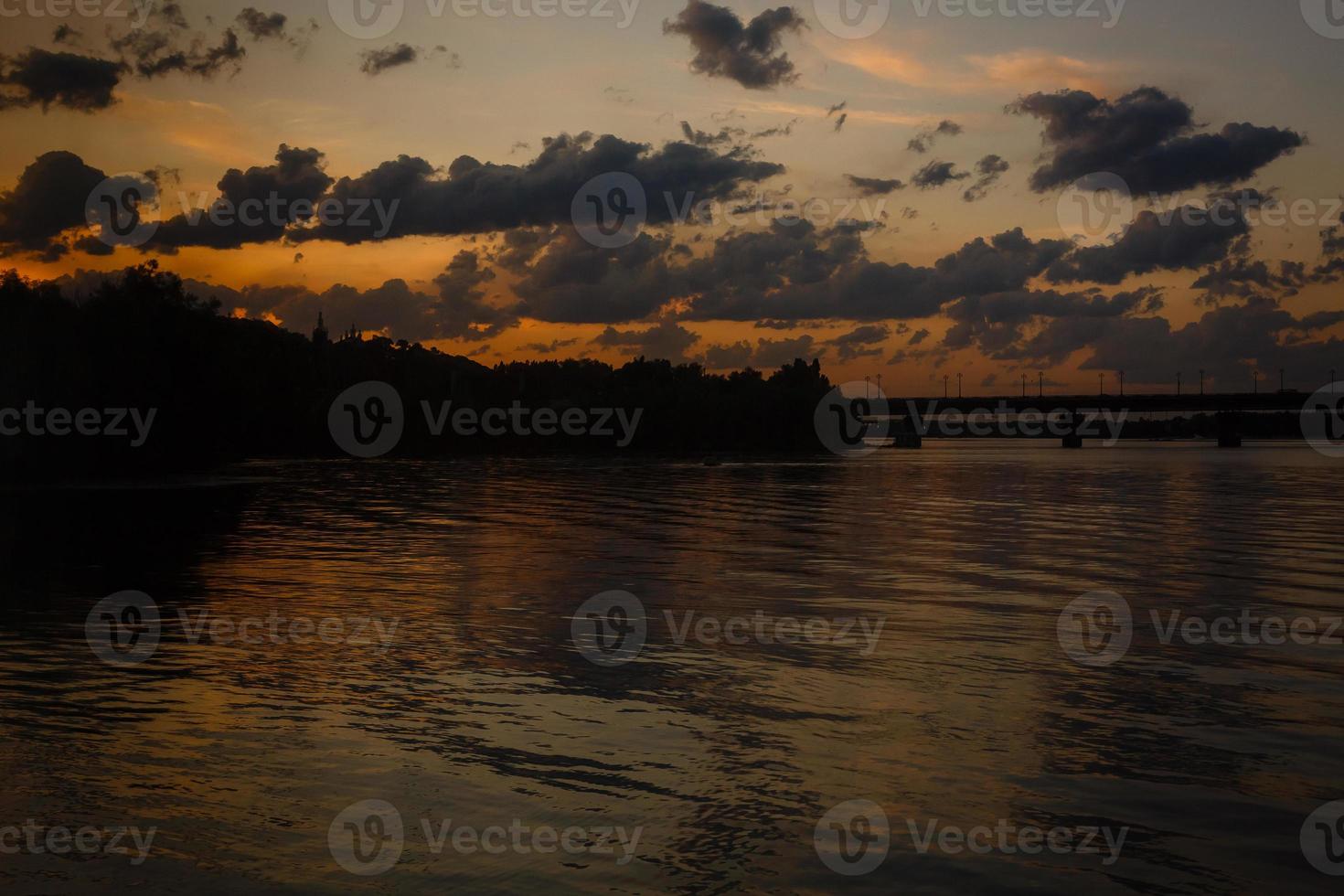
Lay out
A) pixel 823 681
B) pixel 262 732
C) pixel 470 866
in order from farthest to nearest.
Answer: pixel 823 681 < pixel 262 732 < pixel 470 866

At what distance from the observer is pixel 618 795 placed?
578 inches

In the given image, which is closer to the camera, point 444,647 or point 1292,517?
point 444,647

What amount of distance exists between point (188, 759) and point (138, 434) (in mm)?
105266

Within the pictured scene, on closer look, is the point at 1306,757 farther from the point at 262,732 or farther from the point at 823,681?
the point at 262,732

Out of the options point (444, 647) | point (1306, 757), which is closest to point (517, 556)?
point (444, 647)

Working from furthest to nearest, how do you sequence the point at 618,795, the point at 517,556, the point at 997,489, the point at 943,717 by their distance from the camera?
1. the point at 997,489
2. the point at 517,556
3. the point at 943,717
4. the point at 618,795

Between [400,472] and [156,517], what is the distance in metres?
75.2

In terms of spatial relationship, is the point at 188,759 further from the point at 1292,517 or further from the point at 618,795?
the point at 1292,517

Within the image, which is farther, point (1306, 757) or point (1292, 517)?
point (1292, 517)

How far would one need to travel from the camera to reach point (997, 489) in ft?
355

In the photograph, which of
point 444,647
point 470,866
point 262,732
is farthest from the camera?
point 444,647

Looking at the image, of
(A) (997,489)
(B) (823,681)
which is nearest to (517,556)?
(B) (823,681)

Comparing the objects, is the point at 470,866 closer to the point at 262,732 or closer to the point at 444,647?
the point at 262,732

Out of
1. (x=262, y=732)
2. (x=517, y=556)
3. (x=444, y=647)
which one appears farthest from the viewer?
(x=517, y=556)
